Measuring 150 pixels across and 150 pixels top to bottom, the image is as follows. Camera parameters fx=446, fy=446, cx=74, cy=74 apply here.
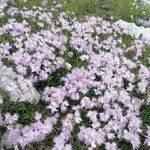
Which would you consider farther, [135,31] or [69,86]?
[135,31]

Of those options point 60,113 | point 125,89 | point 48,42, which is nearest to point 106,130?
point 60,113

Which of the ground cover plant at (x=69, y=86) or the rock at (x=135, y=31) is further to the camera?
the rock at (x=135, y=31)

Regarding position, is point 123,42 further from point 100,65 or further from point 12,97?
point 12,97

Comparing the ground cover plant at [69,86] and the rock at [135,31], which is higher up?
the ground cover plant at [69,86]

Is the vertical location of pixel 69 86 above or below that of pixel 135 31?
above

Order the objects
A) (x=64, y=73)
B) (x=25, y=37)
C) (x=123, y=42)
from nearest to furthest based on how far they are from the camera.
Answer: (x=64, y=73) < (x=25, y=37) < (x=123, y=42)

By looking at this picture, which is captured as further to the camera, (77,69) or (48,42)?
(48,42)

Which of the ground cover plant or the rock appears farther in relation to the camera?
the rock

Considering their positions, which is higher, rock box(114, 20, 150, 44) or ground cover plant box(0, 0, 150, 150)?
ground cover plant box(0, 0, 150, 150)
